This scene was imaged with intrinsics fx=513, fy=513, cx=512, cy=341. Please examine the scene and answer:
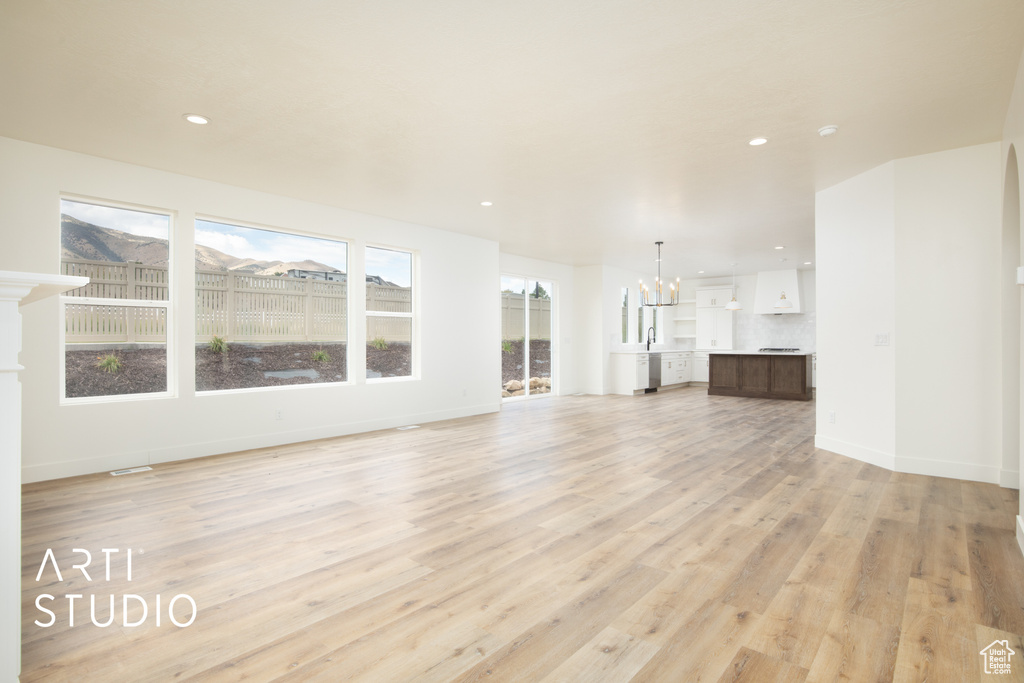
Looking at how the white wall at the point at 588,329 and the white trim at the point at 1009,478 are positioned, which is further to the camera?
the white wall at the point at 588,329

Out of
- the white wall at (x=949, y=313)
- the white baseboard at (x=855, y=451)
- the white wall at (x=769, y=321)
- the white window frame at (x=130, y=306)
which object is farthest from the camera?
the white wall at (x=769, y=321)

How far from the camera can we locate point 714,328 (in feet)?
38.6

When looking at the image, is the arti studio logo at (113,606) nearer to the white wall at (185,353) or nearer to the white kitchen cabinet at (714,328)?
the white wall at (185,353)

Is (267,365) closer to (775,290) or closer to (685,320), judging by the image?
(775,290)

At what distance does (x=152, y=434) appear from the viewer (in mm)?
4555

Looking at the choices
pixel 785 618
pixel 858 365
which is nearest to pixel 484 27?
pixel 785 618

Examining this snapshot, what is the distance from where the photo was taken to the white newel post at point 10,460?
1.28 m

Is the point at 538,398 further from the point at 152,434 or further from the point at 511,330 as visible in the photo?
the point at 152,434

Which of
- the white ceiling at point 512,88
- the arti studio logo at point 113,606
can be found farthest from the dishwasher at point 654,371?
the arti studio logo at point 113,606

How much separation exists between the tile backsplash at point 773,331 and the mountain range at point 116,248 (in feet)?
33.2

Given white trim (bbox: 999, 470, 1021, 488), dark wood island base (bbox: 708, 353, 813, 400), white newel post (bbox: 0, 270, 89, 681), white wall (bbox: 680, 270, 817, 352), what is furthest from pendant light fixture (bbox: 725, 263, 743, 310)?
white newel post (bbox: 0, 270, 89, 681)

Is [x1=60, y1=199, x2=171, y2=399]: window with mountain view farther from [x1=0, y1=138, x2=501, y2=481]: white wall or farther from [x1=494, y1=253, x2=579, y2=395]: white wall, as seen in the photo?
[x1=494, y1=253, x2=579, y2=395]: white wall

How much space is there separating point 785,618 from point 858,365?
11.6ft

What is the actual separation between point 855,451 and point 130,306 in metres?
6.73
